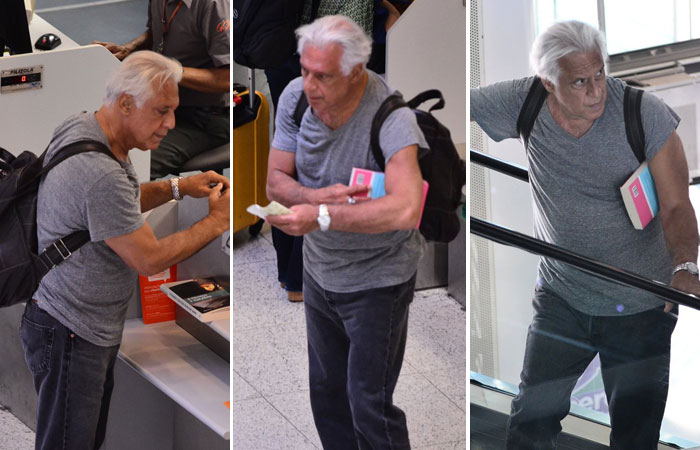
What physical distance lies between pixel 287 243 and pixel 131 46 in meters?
0.82

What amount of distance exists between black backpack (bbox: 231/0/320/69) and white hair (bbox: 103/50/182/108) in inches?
8.9

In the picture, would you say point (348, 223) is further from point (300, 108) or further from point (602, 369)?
point (602, 369)

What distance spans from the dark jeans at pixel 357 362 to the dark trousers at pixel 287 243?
0.05 metres

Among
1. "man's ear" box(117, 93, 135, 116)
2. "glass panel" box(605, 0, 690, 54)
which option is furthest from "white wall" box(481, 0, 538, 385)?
"man's ear" box(117, 93, 135, 116)

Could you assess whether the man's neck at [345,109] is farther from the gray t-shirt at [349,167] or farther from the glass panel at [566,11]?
the glass panel at [566,11]

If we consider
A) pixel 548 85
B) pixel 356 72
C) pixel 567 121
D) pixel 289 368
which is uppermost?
pixel 356 72

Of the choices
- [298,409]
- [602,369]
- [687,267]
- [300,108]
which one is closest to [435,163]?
[300,108]

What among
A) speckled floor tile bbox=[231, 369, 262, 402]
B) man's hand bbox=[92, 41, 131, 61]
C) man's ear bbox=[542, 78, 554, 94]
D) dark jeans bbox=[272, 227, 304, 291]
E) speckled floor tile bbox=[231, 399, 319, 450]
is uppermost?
man's hand bbox=[92, 41, 131, 61]

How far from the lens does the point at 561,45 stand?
3.12 m

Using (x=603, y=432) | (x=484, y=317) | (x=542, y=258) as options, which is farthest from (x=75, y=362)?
(x=603, y=432)

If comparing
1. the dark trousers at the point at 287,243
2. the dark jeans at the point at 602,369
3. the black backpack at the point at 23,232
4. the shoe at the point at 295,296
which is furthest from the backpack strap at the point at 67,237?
the dark jeans at the point at 602,369

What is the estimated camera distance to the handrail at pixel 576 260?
3254 millimetres

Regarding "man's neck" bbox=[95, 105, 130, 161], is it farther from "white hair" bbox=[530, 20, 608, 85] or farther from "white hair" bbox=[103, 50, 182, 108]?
"white hair" bbox=[530, 20, 608, 85]

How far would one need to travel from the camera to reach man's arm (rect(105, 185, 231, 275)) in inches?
125
